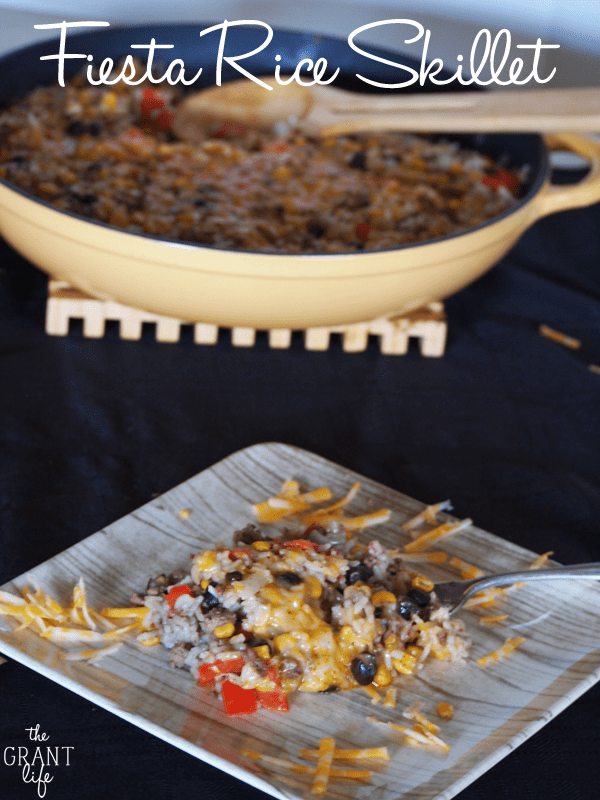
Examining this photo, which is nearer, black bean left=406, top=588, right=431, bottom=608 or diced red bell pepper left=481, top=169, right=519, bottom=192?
black bean left=406, top=588, right=431, bottom=608

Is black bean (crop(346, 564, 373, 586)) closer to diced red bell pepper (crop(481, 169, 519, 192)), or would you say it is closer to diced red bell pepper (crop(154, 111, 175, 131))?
diced red bell pepper (crop(481, 169, 519, 192))

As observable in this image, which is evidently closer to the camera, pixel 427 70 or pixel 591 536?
pixel 591 536

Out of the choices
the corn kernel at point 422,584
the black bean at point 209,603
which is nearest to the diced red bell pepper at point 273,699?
the black bean at point 209,603

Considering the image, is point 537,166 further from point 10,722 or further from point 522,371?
point 10,722

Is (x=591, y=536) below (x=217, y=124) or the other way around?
below

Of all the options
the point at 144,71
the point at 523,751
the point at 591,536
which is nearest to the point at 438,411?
the point at 591,536

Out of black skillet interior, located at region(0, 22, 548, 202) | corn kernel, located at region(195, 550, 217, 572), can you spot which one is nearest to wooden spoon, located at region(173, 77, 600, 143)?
black skillet interior, located at region(0, 22, 548, 202)

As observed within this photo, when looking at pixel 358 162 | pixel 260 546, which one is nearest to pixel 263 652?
pixel 260 546
